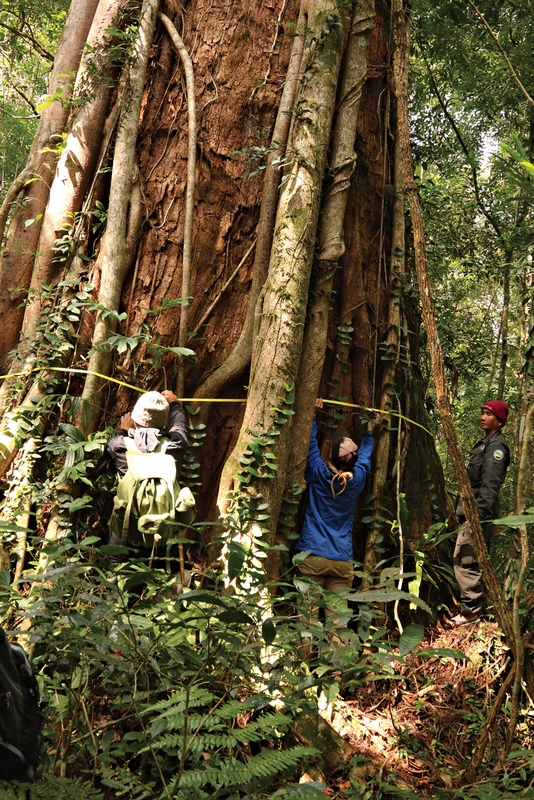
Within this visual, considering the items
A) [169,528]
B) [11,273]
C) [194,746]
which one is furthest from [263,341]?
[194,746]

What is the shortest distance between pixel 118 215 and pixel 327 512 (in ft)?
9.42

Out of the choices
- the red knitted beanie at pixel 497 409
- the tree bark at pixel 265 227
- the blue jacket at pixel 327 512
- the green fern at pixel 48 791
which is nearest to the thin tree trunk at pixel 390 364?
the blue jacket at pixel 327 512

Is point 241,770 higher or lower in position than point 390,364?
lower

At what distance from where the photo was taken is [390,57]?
523cm

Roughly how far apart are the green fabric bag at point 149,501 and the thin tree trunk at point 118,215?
798 millimetres

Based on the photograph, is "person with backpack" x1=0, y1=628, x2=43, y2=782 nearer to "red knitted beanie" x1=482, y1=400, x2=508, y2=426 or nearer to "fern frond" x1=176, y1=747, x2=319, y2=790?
"fern frond" x1=176, y1=747, x2=319, y2=790

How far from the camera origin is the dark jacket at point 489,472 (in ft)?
15.4

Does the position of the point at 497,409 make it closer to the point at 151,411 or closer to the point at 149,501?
the point at 151,411

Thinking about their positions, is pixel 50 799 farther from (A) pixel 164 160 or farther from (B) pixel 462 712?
(A) pixel 164 160

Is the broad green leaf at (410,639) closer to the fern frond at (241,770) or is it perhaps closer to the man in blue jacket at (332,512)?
the fern frond at (241,770)

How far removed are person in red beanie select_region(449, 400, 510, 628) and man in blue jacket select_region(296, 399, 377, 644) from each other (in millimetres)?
1037

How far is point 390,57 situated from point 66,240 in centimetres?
346

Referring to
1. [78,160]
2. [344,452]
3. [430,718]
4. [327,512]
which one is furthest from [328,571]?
[78,160]

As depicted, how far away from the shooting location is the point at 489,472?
474cm
